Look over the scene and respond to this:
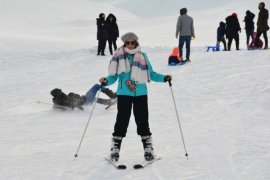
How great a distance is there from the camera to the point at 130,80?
5.60 metres

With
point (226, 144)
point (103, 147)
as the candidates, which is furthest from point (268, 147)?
point (103, 147)

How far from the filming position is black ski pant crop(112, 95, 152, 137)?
18.6ft

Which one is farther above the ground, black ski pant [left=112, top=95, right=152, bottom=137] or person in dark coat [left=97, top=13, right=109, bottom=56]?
person in dark coat [left=97, top=13, right=109, bottom=56]

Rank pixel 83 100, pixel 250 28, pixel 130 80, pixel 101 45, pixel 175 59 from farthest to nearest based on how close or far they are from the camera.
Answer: pixel 101 45
pixel 250 28
pixel 175 59
pixel 83 100
pixel 130 80

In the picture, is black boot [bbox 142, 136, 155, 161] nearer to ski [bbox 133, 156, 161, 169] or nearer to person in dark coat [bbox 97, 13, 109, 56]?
ski [bbox 133, 156, 161, 169]

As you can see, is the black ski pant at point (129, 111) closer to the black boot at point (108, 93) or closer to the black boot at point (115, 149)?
the black boot at point (115, 149)

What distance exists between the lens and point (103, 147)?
22.0ft

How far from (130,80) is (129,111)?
1.25 ft

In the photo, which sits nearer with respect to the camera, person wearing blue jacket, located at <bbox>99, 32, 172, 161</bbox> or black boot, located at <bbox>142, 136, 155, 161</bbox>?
person wearing blue jacket, located at <bbox>99, 32, 172, 161</bbox>

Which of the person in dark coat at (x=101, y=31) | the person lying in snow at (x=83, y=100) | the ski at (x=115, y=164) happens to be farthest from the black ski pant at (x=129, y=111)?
the person in dark coat at (x=101, y=31)

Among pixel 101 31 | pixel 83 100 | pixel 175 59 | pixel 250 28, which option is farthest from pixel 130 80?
pixel 250 28

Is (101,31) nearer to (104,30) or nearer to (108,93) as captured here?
(104,30)

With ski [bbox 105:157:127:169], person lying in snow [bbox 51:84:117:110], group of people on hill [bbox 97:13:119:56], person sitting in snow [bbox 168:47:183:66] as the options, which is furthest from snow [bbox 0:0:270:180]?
group of people on hill [bbox 97:13:119:56]

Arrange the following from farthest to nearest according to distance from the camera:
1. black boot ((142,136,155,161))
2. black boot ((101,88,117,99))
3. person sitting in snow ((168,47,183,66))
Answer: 1. person sitting in snow ((168,47,183,66))
2. black boot ((101,88,117,99))
3. black boot ((142,136,155,161))
